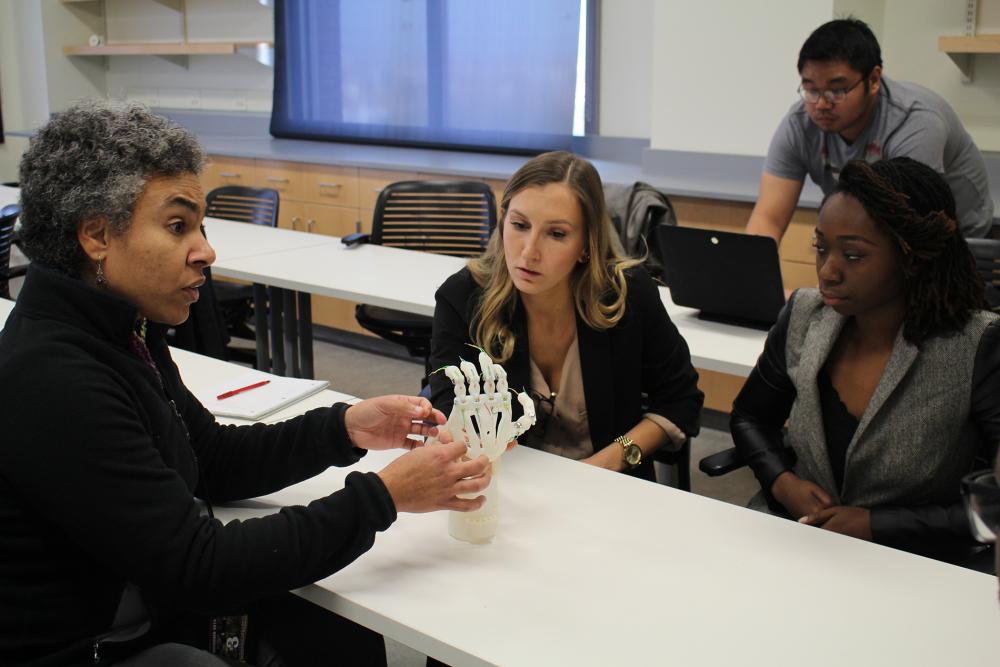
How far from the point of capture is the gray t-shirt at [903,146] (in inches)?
109

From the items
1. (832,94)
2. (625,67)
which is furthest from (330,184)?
(832,94)

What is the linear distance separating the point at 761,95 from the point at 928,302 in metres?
2.41

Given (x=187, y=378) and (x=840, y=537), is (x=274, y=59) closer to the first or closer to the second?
(x=187, y=378)

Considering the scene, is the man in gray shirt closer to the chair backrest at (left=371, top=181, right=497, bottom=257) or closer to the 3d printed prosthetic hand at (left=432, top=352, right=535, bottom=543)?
the chair backrest at (left=371, top=181, right=497, bottom=257)

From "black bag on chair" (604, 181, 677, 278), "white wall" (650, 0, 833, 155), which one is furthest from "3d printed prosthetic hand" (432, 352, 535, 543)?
"white wall" (650, 0, 833, 155)

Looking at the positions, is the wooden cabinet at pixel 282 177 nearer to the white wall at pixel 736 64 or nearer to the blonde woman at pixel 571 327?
the white wall at pixel 736 64

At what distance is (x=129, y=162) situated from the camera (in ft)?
4.06

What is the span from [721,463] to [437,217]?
2130 mm

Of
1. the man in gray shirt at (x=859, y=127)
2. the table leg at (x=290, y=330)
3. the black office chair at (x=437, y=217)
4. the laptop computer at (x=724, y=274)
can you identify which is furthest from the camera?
the black office chair at (x=437, y=217)

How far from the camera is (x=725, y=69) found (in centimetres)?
397

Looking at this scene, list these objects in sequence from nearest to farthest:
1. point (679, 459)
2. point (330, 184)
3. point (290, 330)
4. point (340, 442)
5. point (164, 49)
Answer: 1. point (340, 442)
2. point (679, 459)
3. point (290, 330)
4. point (330, 184)
5. point (164, 49)

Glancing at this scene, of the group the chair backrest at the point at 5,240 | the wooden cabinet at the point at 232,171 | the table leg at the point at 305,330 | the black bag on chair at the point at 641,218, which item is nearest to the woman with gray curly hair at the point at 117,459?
the black bag on chair at the point at 641,218

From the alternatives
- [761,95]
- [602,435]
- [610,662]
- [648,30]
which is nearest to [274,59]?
[648,30]

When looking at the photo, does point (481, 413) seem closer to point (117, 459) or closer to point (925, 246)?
point (117, 459)
